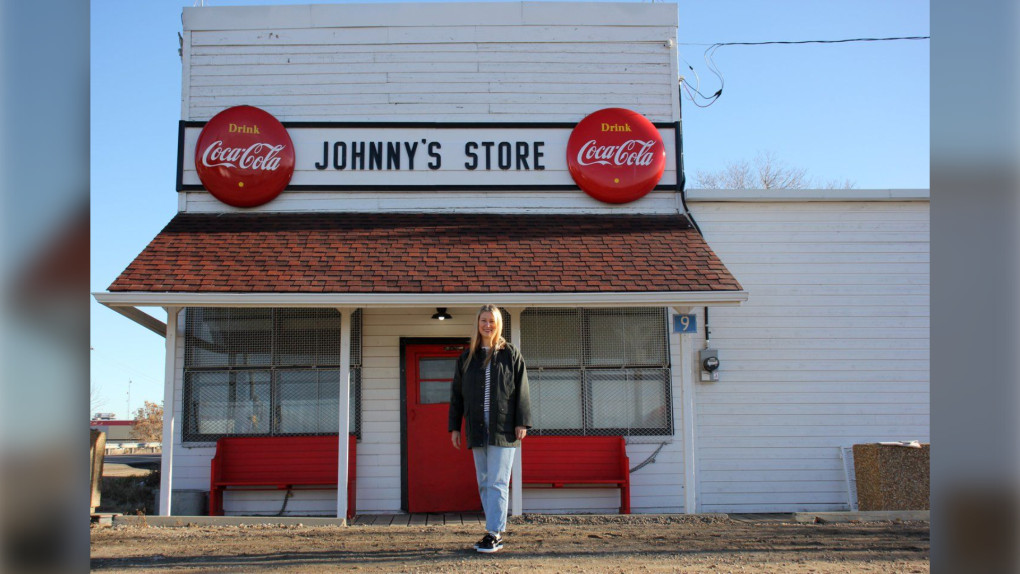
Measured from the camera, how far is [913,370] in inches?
386

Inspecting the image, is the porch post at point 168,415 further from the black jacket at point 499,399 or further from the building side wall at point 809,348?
the building side wall at point 809,348

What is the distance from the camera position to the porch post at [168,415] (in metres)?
8.25

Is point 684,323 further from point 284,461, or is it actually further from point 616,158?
point 284,461

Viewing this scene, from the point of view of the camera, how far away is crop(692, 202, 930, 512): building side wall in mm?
9578

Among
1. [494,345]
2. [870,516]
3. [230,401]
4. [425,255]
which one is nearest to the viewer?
[494,345]

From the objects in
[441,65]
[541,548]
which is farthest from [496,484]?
[441,65]

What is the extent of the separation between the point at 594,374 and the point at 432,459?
207 cm

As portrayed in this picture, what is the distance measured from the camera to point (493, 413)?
5984mm

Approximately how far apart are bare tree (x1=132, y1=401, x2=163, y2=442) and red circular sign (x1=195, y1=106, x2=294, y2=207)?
29.3 meters

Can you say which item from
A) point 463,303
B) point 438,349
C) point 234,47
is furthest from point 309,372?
point 234,47

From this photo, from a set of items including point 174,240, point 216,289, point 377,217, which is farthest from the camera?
point 377,217

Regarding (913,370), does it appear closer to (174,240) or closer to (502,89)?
(502,89)

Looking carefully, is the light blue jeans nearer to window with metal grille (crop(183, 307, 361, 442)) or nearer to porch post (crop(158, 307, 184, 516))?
window with metal grille (crop(183, 307, 361, 442))

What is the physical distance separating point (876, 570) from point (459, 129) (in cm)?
647
